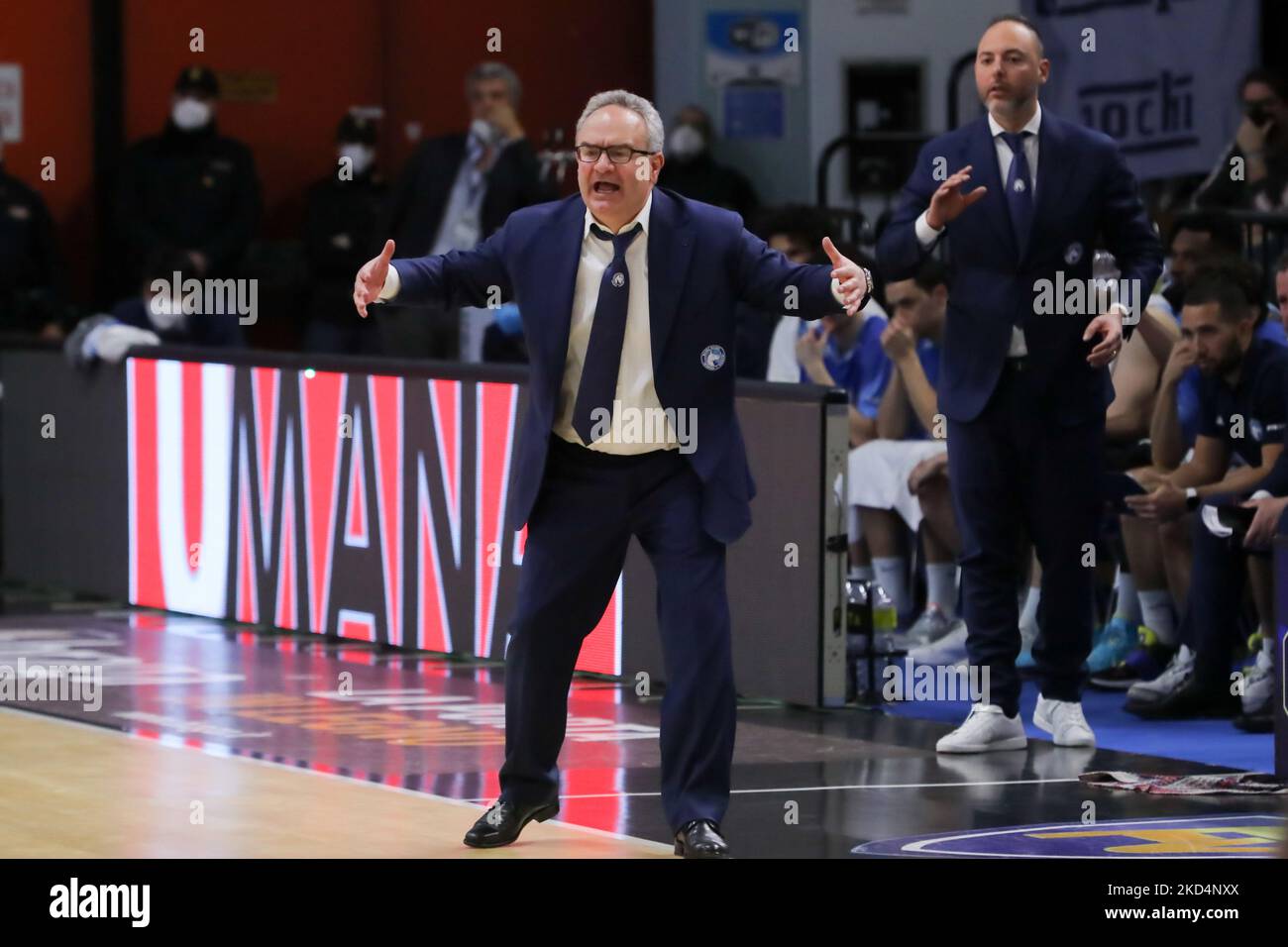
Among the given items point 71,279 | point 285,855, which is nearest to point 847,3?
point 71,279

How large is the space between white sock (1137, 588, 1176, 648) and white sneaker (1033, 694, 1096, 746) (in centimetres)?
151

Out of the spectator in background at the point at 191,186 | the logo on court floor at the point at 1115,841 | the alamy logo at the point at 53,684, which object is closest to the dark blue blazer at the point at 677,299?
the logo on court floor at the point at 1115,841

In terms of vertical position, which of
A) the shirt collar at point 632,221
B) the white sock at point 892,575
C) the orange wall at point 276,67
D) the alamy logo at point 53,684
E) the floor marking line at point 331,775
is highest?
the orange wall at point 276,67

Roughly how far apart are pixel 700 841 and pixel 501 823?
609 mm

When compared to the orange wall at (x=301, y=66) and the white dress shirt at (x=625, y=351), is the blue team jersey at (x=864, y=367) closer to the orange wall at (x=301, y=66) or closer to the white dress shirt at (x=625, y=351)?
the white dress shirt at (x=625, y=351)

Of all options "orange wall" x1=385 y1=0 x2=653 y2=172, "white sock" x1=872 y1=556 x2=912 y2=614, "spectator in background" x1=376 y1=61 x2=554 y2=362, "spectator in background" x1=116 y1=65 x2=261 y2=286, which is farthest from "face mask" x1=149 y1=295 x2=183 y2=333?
"orange wall" x1=385 y1=0 x2=653 y2=172

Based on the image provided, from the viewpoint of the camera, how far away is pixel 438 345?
14.7m

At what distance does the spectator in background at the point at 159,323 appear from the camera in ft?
43.7

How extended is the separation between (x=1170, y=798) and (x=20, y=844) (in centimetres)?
342

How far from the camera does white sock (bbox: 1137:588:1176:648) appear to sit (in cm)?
1073

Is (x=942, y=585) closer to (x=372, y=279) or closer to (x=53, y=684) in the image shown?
(x=53, y=684)

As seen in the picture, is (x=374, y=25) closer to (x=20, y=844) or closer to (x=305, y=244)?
(x=305, y=244)

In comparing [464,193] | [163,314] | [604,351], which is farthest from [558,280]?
[464,193]
